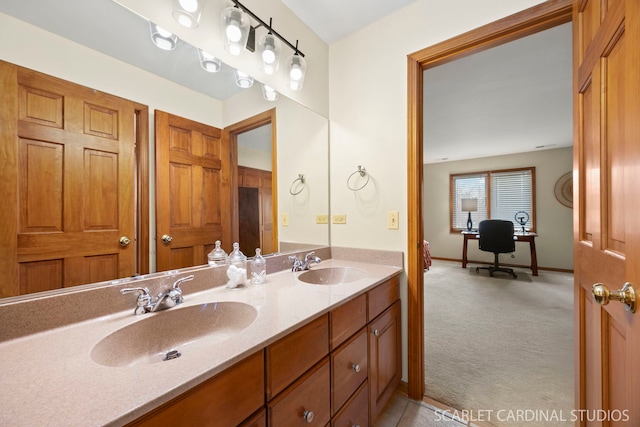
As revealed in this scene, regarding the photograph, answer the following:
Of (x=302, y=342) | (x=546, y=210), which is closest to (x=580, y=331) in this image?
(x=302, y=342)

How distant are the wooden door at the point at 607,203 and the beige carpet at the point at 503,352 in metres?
0.53

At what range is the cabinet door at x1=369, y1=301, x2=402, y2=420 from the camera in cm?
126

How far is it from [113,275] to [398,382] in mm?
1652

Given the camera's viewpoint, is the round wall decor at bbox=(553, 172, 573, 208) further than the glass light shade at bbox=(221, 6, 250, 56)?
Yes

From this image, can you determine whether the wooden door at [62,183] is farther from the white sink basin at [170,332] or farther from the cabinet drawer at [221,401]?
the cabinet drawer at [221,401]

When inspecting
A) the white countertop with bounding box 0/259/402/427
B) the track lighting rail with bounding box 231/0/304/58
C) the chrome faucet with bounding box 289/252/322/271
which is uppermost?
the track lighting rail with bounding box 231/0/304/58

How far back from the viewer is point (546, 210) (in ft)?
16.1

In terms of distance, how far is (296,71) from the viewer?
1.64 metres

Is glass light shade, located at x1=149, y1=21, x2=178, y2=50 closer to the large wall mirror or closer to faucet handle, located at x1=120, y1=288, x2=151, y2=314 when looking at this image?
the large wall mirror

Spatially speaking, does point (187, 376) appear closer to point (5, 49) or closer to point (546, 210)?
point (5, 49)

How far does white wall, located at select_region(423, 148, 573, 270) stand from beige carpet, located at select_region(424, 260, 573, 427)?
1.47 meters

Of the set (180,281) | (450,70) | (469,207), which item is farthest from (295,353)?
(469,207)

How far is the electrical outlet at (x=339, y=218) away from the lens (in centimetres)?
188

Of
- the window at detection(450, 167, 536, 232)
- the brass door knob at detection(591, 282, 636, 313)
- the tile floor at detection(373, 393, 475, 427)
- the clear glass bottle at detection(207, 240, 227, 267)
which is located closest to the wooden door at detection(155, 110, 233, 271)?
the clear glass bottle at detection(207, 240, 227, 267)
